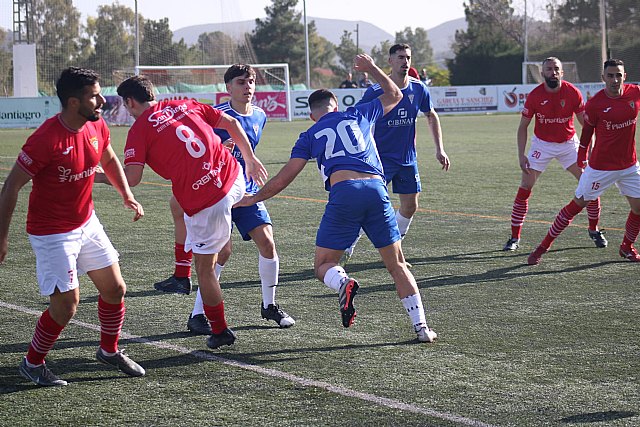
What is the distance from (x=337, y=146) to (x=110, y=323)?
74.3 inches

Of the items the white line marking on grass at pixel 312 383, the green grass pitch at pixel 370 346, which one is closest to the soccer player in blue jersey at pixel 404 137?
the green grass pitch at pixel 370 346

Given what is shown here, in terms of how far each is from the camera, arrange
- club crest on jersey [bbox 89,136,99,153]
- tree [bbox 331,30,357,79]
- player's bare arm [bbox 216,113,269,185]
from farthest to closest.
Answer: tree [bbox 331,30,357,79] → player's bare arm [bbox 216,113,269,185] → club crest on jersey [bbox 89,136,99,153]

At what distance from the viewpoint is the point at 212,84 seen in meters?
40.6

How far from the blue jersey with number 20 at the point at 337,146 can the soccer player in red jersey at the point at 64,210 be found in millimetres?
1413

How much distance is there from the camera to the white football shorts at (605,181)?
9352 millimetres

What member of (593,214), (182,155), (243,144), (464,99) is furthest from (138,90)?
(464,99)

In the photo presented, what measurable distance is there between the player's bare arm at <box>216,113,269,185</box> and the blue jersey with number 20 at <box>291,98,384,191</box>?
0.34m

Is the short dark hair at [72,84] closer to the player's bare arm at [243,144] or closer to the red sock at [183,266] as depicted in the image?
the player's bare arm at [243,144]

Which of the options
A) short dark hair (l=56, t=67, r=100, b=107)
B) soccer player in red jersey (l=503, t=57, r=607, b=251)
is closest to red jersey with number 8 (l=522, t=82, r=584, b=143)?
soccer player in red jersey (l=503, t=57, r=607, b=251)

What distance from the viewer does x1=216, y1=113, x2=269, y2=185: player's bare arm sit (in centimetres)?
646

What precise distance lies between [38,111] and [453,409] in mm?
34976

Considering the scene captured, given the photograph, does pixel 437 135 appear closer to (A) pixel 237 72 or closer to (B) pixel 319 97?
(A) pixel 237 72

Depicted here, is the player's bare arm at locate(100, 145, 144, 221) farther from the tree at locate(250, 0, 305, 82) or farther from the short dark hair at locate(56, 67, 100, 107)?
the tree at locate(250, 0, 305, 82)

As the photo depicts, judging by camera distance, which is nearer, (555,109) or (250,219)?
(250,219)
